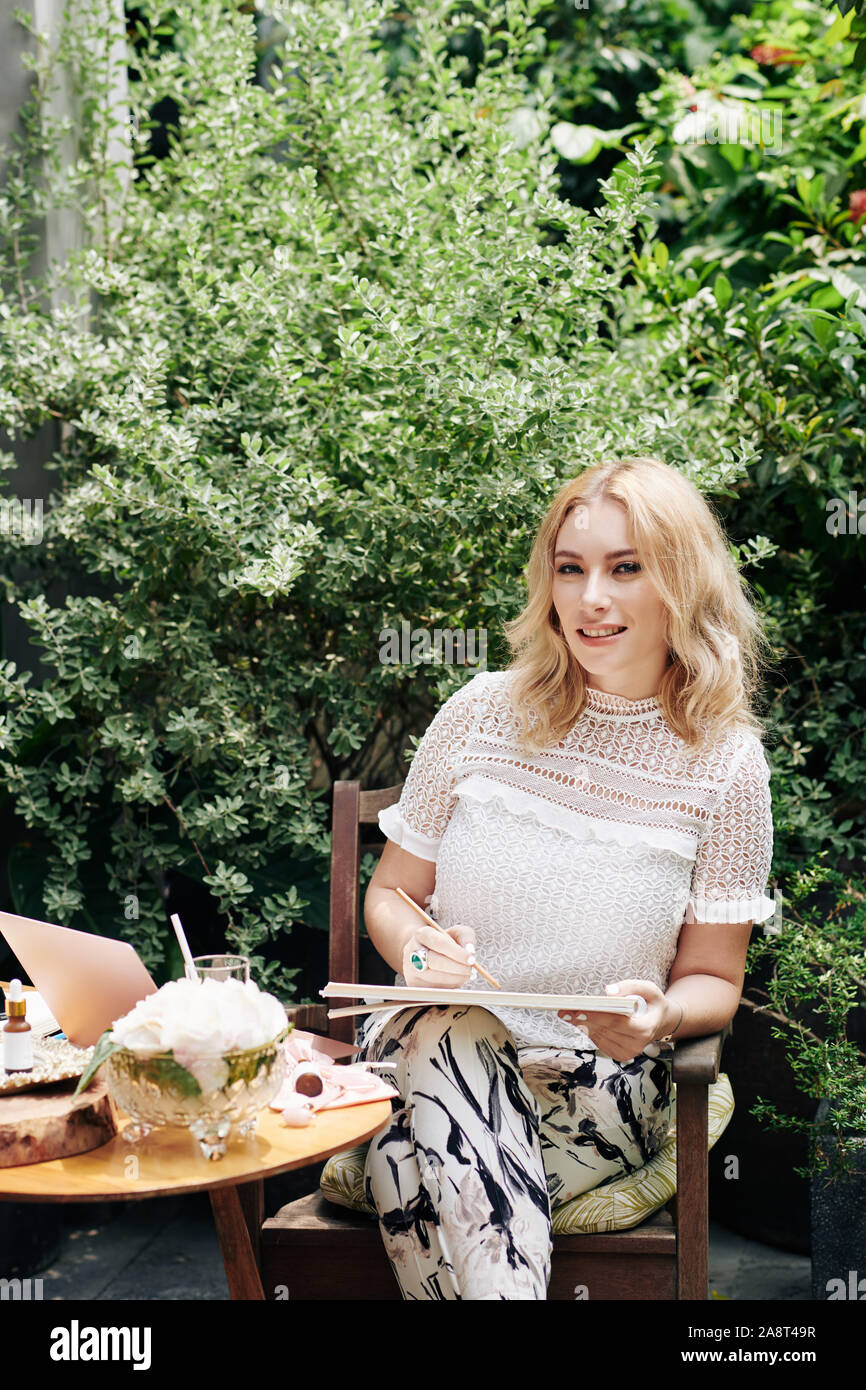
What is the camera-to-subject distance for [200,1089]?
1446mm

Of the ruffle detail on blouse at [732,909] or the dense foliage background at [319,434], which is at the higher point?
the dense foliage background at [319,434]

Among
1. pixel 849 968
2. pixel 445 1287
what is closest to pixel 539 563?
pixel 849 968

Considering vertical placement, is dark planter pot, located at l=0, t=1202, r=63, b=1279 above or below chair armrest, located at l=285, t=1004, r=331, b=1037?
below

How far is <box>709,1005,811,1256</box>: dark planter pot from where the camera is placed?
121 inches

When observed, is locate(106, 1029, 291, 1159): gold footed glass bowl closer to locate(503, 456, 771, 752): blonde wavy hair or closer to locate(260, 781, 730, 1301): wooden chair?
locate(260, 781, 730, 1301): wooden chair

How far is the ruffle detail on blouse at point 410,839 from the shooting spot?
2287mm

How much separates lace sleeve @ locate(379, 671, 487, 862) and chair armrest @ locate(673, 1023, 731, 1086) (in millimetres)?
610

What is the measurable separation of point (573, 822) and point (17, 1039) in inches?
37.9

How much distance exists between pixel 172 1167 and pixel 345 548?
1.60 metres

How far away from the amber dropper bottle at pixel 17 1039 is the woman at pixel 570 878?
0.53m

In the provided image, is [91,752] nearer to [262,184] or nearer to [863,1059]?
[262,184]

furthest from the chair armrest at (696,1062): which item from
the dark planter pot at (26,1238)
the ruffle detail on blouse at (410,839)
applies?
the dark planter pot at (26,1238)

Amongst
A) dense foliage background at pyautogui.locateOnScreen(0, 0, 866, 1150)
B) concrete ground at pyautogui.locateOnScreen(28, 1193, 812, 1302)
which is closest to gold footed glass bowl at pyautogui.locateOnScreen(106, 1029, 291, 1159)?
dense foliage background at pyautogui.locateOnScreen(0, 0, 866, 1150)

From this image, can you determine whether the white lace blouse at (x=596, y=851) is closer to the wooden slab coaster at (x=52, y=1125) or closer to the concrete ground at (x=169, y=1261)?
the wooden slab coaster at (x=52, y=1125)
